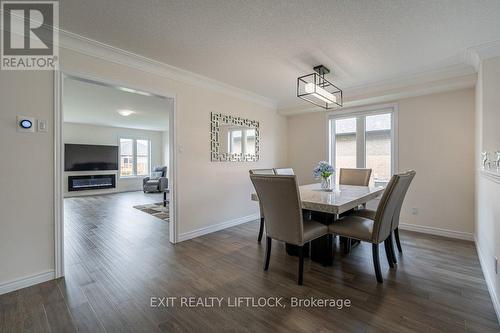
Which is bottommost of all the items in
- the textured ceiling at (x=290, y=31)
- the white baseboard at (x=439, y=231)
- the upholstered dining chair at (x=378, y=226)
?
the white baseboard at (x=439, y=231)

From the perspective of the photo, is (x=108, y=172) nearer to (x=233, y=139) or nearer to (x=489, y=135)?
(x=233, y=139)

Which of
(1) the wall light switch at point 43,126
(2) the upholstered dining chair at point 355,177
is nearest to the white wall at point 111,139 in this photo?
(1) the wall light switch at point 43,126

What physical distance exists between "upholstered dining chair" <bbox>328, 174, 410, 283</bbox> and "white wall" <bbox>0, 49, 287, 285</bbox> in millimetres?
1994

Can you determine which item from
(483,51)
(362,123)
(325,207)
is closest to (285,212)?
(325,207)

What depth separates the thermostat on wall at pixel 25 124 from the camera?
204 cm

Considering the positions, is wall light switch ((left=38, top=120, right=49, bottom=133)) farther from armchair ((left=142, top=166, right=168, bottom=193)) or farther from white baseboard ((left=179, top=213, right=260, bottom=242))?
armchair ((left=142, top=166, right=168, bottom=193))

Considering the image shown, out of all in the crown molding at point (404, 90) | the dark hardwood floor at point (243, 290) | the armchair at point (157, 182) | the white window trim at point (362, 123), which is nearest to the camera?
the dark hardwood floor at point (243, 290)

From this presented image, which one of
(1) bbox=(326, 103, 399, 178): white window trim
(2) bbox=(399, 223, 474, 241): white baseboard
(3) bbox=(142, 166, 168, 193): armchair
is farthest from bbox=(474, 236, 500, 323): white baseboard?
(3) bbox=(142, 166, 168, 193): armchair

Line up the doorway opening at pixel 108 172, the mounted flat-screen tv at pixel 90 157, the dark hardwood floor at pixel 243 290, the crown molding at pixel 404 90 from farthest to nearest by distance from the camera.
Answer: the mounted flat-screen tv at pixel 90 157
the crown molding at pixel 404 90
the doorway opening at pixel 108 172
the dark hardwood floor at pixel 243 290

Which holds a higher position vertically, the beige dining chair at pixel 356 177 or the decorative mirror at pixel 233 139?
the decorative mirror at pixel 233 139

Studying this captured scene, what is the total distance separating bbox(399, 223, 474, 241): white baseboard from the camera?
3.27 meters

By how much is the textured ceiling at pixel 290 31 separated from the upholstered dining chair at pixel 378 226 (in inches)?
55.9

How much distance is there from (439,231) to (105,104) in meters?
6.90

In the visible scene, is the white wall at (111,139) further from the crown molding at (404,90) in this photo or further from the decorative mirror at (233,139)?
the crown molding at (404,90)
